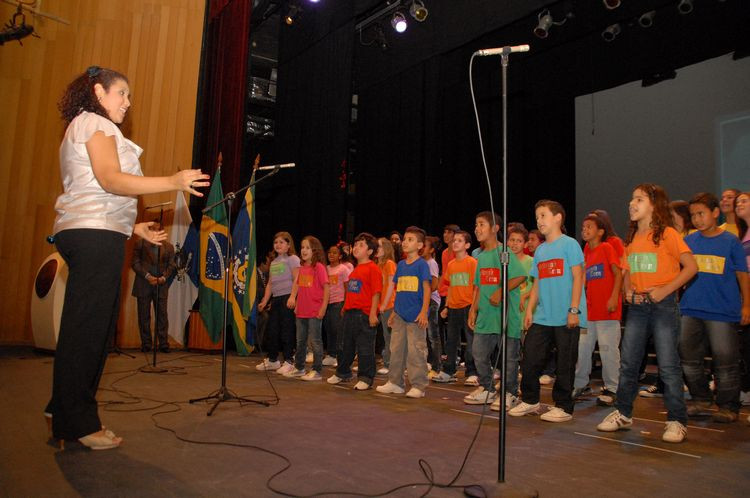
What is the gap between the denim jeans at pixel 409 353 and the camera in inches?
184

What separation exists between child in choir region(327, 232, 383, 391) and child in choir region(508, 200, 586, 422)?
159 cm

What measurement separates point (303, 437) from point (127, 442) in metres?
0.83

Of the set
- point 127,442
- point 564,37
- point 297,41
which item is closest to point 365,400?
point 127,442

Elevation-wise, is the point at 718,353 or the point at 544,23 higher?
the point at 544,23

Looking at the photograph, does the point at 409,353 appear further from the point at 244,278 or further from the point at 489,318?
the point at 244,278

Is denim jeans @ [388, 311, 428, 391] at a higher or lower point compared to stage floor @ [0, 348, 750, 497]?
higher

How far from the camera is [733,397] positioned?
371 cm

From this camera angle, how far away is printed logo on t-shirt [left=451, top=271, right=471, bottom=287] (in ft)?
18.0

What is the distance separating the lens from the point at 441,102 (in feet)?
29.9

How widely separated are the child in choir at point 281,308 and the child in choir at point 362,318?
0.83m

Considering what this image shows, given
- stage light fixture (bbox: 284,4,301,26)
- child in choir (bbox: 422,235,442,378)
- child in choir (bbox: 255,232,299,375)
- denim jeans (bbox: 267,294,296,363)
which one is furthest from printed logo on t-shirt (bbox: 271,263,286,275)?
stage light fixture (bbox: 284,4,301,26)

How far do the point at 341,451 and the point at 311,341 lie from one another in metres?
3.03

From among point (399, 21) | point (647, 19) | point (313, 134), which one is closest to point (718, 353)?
point (647, 19)

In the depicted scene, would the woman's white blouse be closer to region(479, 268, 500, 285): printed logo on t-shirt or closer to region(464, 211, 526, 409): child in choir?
region(464, 211, 526, 409): child in choir
